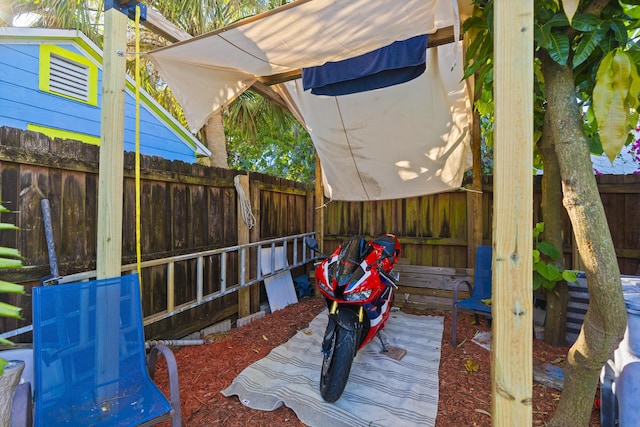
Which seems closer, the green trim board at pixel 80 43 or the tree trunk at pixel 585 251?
the tree trunk at pixel 585 251

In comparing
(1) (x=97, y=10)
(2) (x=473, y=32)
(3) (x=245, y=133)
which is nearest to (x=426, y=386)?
(2) (x=473, y=32)

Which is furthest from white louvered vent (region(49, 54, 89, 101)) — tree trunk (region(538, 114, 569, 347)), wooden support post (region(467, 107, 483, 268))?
tree trunk (region(538, 114, 569, 347))

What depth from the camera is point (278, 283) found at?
13.0 ft

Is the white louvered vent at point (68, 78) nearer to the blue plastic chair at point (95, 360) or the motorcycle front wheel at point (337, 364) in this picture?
the blue plastic chair at point (95, 360)

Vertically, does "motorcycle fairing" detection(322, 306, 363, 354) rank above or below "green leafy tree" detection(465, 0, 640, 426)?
below

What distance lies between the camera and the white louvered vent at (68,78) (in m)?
4.08

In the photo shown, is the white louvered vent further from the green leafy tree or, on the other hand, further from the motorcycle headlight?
the green leafy tree

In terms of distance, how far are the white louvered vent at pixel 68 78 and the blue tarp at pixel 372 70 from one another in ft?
11.9

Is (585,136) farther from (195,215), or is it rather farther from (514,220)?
(195,215)

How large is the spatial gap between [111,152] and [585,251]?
2.29 metres

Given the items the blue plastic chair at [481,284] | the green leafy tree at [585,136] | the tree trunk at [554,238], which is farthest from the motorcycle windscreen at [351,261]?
the tree trunk at [554,238]

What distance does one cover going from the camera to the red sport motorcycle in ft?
6.60

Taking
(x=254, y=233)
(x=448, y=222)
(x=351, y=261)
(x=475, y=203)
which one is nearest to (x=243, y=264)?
(x=254, y=233)

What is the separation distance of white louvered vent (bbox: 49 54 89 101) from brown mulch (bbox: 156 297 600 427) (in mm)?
3877
